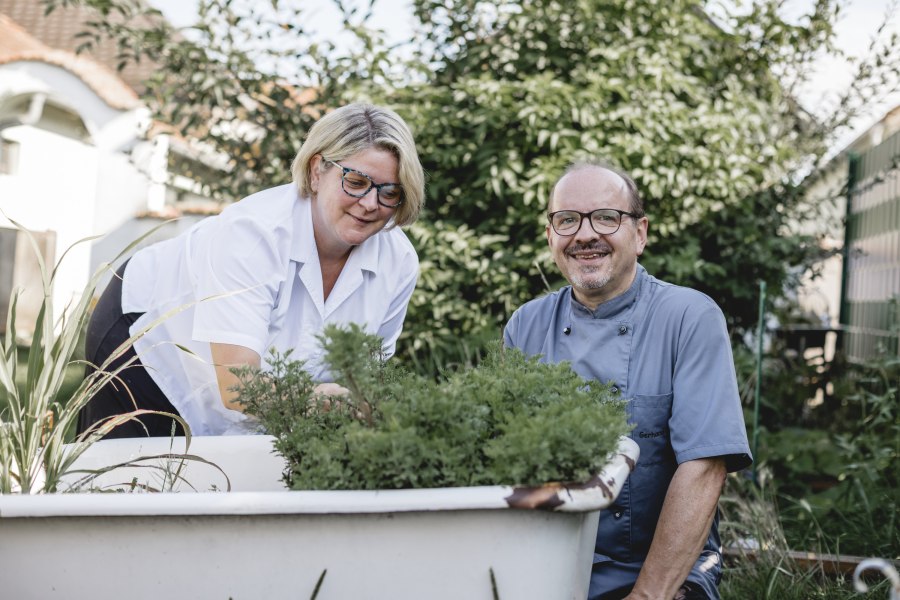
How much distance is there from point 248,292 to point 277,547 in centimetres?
80

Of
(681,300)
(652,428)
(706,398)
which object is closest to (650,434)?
(652,428)

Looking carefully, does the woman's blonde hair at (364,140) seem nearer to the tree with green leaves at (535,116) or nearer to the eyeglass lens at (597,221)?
the eyeglass lens at (597,221)

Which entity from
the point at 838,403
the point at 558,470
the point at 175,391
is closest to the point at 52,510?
the point at 558,470

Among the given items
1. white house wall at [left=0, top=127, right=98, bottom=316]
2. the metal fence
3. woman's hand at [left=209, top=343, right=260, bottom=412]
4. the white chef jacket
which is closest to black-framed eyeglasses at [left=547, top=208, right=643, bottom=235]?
the white chef jacket

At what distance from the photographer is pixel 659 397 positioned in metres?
1.83

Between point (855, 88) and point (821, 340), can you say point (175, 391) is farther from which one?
point (821, 340)

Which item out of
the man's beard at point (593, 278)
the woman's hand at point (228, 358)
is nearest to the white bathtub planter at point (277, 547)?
the woman's hand at point (228, 358)

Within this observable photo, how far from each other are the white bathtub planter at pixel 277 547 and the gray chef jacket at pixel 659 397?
481 millimetres

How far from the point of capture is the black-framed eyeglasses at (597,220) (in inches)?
78.7

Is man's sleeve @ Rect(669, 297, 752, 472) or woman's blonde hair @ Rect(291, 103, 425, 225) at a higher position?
woman's blonde hair @ Rect(291, 103, 425, 225)

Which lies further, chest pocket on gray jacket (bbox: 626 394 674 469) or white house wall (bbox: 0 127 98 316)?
white house wall (bbox: 0 127 98 316)

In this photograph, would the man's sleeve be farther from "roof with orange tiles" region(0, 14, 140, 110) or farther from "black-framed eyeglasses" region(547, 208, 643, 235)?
"roof with orange tiles" region(0, 14, 140, 110)

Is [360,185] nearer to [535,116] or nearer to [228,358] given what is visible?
[228,358]

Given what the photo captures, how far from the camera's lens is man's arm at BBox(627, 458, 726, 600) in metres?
1.62
